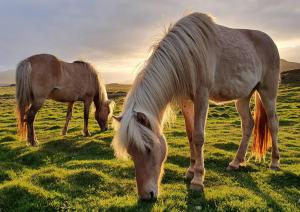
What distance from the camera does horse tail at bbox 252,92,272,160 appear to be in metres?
9.66

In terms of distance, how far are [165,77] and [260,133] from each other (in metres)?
4.46

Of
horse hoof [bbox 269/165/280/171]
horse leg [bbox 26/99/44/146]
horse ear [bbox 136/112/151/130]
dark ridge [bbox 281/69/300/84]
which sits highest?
dark ridge [bbox 281/69/300/84]

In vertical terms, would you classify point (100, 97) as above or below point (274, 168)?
above

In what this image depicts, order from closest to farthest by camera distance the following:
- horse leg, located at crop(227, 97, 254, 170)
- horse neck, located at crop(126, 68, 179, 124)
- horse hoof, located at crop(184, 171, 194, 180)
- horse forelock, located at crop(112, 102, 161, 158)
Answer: horse forelock, located at crop(112, 102, 161, 158) < horse neck, located at crop(126, 68, 179, 124) < horse hoof, located at crop(184, 171, 194, 180) < horse leg, located at crop(227, 97, 254, 170)

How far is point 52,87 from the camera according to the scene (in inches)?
553

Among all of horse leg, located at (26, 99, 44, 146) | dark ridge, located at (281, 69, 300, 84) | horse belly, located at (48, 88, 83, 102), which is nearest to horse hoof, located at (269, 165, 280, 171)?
horse leg, located at (26, 99, 44, 146)

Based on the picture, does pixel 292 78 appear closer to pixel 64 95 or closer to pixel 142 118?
pixel 64 95

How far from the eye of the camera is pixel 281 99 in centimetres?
4325

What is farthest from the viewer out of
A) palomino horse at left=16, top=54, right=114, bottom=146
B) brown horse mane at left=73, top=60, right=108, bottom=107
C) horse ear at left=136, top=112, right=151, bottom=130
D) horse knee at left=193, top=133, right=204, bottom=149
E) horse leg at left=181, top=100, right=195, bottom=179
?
brown horse mane at left=73, top=60, right=108, bottom=107

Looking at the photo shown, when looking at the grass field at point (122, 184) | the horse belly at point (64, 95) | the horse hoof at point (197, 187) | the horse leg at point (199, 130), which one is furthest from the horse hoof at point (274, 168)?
the horse belly at point (64, 95)

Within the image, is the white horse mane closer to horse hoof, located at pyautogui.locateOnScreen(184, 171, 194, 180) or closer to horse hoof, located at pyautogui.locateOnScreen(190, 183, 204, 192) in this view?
horse hoof, located at pyautogui.locateOnScreen(190, 183, 204, 192)

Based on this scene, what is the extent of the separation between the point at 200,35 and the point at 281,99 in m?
38.9

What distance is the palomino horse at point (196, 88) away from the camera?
559 centimetres

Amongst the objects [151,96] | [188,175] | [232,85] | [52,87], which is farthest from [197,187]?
[52,87]
